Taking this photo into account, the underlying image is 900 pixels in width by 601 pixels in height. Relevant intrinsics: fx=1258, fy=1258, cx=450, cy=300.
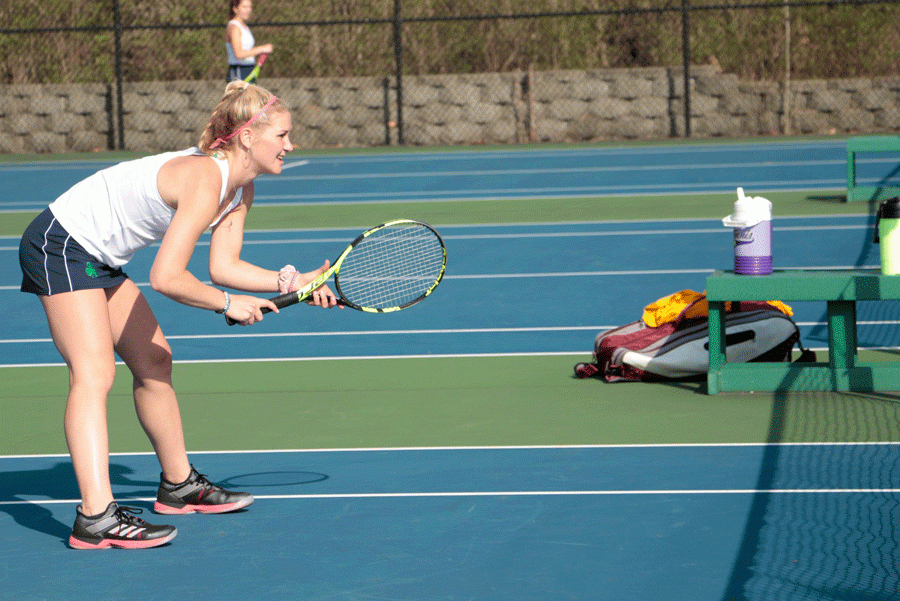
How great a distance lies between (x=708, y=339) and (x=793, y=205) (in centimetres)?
720

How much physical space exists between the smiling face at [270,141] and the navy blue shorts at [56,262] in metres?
0.65

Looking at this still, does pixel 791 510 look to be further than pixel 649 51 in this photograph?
No

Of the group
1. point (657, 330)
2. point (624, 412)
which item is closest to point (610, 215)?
point (657, 330)

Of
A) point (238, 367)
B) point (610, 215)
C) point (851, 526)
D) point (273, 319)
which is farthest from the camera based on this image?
point (610, 215)

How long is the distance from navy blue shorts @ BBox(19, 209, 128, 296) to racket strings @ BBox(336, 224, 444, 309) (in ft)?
13.5

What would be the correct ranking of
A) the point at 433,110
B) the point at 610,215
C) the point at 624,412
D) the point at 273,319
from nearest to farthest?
the point at 624,412 < the point at 273,319 < the point at 610,215 < the point at 433,110

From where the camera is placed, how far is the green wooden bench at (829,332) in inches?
235

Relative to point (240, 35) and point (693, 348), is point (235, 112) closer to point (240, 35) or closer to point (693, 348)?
point (693, 348)

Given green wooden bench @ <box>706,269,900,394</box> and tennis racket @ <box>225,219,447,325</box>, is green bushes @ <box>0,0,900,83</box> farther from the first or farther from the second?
green wooden bench @ <box>706,269,900,394</box>

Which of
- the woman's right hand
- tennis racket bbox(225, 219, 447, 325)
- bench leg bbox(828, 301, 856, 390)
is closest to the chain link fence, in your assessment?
tennis racket bbox(225, 219, 447, 325)

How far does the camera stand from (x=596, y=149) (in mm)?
19641

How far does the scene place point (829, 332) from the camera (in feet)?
20.0

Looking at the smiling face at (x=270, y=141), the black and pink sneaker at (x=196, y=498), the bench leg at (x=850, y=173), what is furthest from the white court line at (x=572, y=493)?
the bench leg at (x=850, y=173)

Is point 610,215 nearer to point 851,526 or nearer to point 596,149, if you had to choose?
point 596,149
